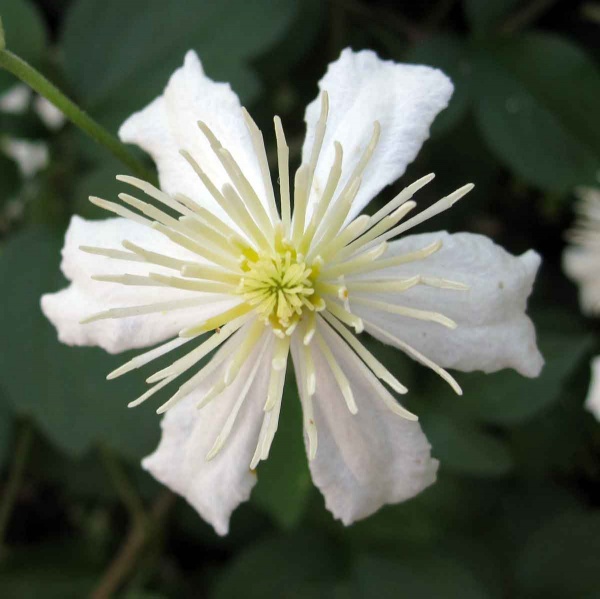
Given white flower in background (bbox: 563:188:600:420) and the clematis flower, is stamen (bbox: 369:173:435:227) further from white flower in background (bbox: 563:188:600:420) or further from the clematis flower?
white flower in background (bbox: 563:188:600:420)

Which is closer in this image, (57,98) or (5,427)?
(57,98)

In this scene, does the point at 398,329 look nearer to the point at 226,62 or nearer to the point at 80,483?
the point at 226,62

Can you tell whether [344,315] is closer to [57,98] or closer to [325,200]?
[325,200]

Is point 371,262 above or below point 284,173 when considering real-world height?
below

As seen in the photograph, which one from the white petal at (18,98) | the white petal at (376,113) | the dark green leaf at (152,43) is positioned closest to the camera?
the white petal at (376,113)

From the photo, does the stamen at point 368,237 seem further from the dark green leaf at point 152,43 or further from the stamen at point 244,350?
the dark green leaf at point 152,43

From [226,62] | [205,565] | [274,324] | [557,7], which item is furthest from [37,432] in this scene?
[557,7]

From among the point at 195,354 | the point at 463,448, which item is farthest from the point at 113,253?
the point at 463,448

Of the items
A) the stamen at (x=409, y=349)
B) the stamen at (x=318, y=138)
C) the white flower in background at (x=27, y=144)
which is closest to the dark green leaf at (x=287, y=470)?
the stamen at (x=409, y=349)
